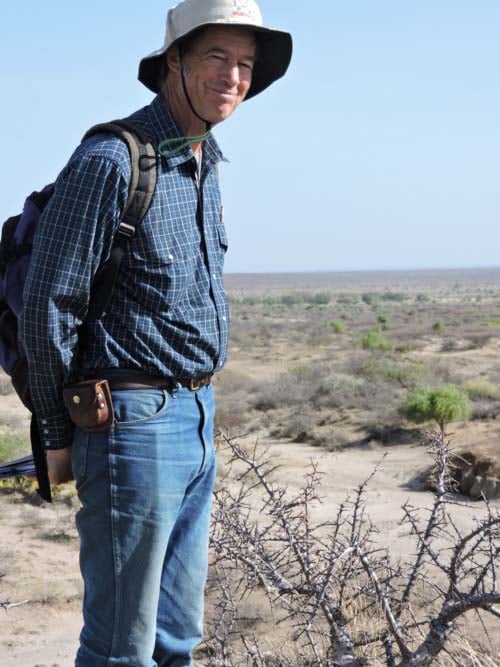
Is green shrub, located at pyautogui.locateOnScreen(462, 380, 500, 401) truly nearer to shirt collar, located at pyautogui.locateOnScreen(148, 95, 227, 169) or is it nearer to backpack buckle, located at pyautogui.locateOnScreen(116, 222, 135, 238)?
shirt collar, located at pyautogui.locateOnScreen(148, 95, 227, 169)

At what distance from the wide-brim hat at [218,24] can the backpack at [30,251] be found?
0.92ft

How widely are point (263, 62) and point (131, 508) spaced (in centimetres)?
134

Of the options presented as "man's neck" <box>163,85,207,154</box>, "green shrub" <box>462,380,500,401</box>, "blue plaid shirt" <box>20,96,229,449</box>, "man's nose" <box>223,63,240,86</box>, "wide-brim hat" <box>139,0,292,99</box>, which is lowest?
"green shrub" <box>462,380,500,401</box>

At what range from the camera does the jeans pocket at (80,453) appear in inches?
90.4

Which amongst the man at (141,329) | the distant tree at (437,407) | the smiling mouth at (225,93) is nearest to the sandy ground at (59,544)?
the distant tree at (437,407)

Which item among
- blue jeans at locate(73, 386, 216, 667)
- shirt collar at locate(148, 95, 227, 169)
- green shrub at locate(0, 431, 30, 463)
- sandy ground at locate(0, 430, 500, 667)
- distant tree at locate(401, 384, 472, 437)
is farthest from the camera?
distant tree at locate(401, 384, 472, 437)

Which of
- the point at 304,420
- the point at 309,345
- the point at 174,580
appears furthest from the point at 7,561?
the point at 309,345

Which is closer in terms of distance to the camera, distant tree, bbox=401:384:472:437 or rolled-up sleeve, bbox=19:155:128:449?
rolled-up sleeve, bbox=19:155:128:449

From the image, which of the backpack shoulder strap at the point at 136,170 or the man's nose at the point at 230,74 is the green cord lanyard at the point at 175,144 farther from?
the man's nose at the point at 230,74

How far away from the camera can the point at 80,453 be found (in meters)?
2.31

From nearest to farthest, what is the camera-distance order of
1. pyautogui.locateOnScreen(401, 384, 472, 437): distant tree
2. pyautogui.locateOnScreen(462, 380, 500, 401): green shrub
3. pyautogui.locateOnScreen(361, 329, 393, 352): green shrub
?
1. pyautogui.locateOnScreen(401, 384, 472, 437): distant tree
2. pyautogui.locateOnScreen(462, 380, 500, 401): green shrub
3. pyautogui.locateOnScreen(361, 329, 393, 352): green shrub

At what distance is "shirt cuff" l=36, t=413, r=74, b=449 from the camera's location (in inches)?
90.8

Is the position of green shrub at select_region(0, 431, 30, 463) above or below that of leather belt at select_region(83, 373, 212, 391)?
below

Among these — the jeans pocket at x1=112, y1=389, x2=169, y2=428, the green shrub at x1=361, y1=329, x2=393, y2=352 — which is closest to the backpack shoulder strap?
the jeans pocket at x1=112, y1=389, x2=169, y2=428
